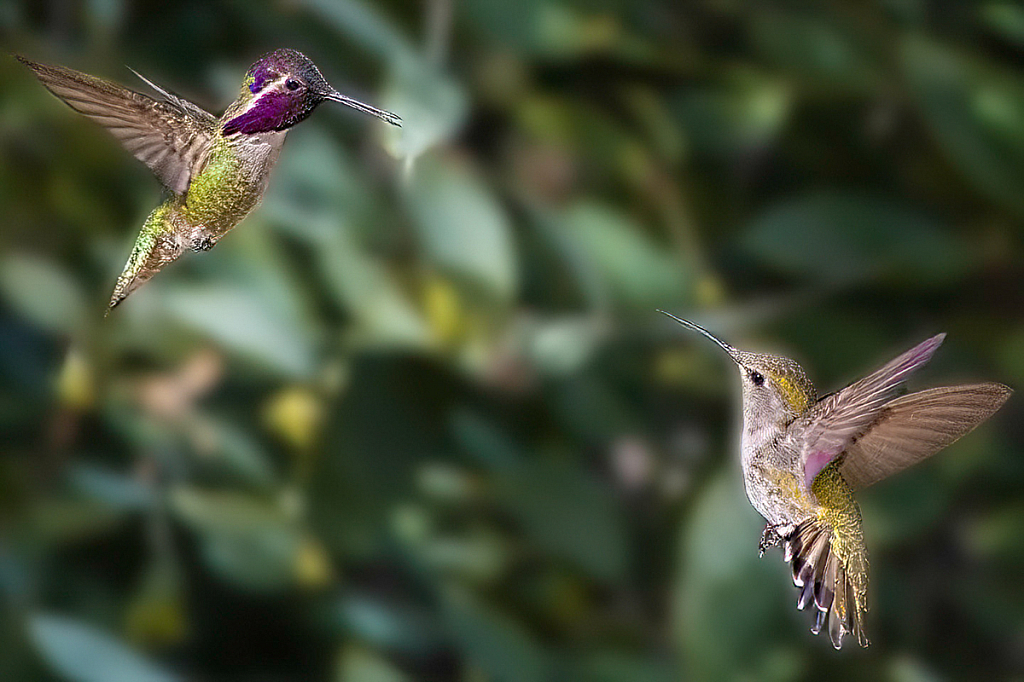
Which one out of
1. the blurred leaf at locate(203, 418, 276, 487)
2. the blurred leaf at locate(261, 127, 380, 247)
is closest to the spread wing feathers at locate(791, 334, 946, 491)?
the blurred leaf at locate(261, 127, 380, 247)

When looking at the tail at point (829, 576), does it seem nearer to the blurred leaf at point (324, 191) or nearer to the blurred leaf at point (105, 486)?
the blurred leaf at point (324, 191)

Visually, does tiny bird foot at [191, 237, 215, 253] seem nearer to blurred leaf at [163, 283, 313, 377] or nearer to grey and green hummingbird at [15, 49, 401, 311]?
grey and green hummingbird at [15, 49, 401, 311]

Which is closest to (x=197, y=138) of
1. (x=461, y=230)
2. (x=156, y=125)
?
(x=156, y=125)

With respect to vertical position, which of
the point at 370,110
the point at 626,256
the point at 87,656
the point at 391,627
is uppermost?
the point at 626,256

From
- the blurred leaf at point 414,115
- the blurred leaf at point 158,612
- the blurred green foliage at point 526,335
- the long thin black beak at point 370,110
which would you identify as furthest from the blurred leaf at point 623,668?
the long thin black beak at point 370,110

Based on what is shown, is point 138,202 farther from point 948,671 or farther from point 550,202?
point 948,671

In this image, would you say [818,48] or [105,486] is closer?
[818,48]

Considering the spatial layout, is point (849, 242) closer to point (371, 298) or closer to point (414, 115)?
point (371, 298)
